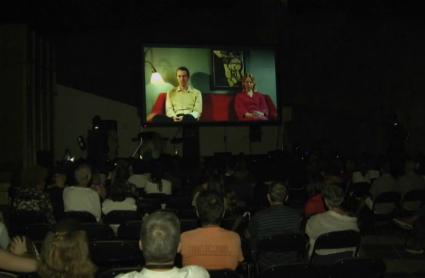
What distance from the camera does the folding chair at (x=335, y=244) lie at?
436cm

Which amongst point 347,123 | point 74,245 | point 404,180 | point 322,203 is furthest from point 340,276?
point 347,123

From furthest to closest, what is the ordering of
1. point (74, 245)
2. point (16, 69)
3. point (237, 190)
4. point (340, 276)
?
1. point (16, 69)
2. point (237, 190)
3. point (340, 276)
4. point (74, 245)

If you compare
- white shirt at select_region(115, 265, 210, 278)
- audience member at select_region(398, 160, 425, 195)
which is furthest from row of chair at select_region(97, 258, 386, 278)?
audience member at select_region(398, 160, 425, 195)

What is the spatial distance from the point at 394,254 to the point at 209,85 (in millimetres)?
8184

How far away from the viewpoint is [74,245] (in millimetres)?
2768

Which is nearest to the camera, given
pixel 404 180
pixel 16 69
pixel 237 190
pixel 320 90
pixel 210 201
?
pixel 210 201

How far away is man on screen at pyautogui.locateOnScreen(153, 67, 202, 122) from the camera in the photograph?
13.3 meters

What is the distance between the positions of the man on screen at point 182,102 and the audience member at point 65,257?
34.6 feet

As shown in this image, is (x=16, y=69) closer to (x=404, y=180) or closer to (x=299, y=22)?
(x=299, y=22)

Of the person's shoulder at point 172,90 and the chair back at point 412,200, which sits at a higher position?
the person's shoulder at point 172,90

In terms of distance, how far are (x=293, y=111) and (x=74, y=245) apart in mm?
14037

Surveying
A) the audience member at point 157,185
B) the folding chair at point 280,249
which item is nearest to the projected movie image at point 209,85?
the audience member at point 157,185

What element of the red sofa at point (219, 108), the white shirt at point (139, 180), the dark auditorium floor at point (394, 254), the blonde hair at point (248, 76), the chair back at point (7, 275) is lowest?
the dark auditorium floor at point (394, 254)

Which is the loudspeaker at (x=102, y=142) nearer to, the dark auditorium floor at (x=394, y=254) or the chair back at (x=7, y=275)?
the dark auditorium floor at (x=394, y=254)
